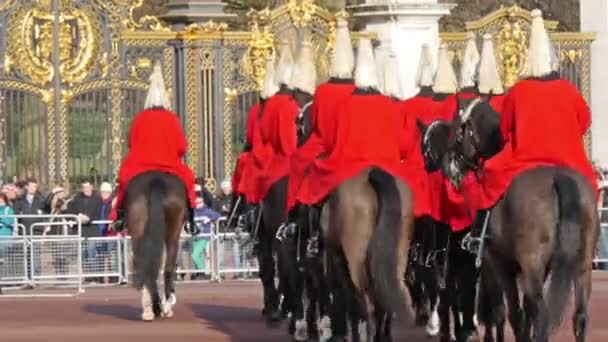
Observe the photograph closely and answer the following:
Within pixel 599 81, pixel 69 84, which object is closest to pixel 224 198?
pixel 69 84

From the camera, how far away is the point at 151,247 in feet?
64.4

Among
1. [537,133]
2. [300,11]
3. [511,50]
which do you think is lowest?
[537,133]

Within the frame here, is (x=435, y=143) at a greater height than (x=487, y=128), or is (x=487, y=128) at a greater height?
(x=487, y=128)

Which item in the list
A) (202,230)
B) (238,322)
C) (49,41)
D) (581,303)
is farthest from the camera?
(49,41)

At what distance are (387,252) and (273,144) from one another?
14.3 feet

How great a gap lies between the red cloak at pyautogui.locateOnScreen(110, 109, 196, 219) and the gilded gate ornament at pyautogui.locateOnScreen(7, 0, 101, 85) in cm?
748

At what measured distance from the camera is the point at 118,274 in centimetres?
2606

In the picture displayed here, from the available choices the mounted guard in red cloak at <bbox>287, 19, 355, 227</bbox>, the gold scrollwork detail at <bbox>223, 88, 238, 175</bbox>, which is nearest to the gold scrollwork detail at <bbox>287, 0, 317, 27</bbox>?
the gold scrollwork detail at <bbox>223, 88, 238, 175</bbox>

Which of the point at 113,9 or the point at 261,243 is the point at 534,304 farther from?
the point at 113,9

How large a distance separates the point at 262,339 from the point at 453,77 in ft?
8.72

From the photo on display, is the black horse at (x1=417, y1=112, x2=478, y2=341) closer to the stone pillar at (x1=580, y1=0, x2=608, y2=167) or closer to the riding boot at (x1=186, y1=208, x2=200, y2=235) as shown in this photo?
the riding boot at (x1=186, y1=208, x2=200, y2=235)

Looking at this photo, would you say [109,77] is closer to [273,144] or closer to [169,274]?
[169,274]

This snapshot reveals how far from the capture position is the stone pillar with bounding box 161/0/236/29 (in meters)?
29.0

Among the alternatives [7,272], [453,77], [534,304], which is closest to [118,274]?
[7,272]
